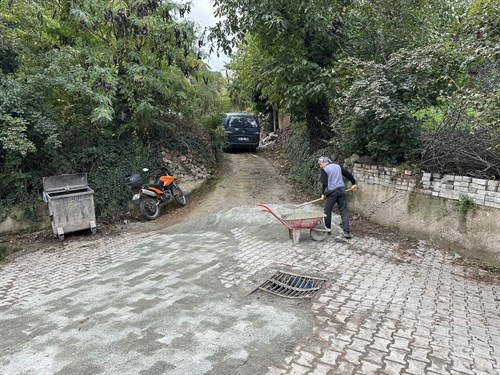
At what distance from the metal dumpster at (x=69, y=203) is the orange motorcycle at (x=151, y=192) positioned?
1159mm

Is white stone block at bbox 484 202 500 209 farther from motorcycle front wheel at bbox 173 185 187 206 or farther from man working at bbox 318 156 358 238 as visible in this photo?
motorcycle front wheel at bbox 173 185 187 206

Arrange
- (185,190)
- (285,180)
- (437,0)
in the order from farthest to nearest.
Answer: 1. (285,180)
2. (185,190)
3. (437,0)

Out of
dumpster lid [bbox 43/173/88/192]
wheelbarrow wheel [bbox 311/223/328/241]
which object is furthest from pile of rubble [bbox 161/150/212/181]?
wheelbarrow wheel [bbox 311/223/328/241]

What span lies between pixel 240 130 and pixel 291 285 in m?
11.6

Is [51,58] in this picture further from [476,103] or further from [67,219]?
[476,103]

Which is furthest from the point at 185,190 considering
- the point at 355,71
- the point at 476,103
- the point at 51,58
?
the point at 476,103

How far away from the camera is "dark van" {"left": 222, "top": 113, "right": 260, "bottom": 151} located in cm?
1559

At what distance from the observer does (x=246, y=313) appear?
3986 millimetres

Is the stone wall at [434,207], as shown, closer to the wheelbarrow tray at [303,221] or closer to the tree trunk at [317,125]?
the wheelbarrow tray at [303,221]

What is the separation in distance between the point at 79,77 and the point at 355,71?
6653 mm

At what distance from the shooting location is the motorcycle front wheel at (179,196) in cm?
977

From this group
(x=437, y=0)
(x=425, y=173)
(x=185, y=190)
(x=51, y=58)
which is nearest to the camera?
(x=425, y=173)

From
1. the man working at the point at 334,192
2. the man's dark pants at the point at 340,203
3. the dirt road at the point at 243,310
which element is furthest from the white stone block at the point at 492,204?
the man's dark pants at the point at 340,203

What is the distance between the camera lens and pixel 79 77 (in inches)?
320
